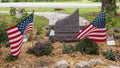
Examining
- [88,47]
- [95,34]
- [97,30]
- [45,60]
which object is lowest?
[45,60]

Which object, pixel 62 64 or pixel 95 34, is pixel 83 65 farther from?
pixel 95 34

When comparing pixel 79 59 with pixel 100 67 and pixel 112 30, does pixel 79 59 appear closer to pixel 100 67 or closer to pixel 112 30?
pixel 100 67

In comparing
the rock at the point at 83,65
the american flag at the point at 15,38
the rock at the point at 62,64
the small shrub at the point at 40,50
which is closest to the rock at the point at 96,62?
the rock at the point at 83,65

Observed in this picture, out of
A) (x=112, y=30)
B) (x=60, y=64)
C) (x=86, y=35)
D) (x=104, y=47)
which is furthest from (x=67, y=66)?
(x=112, y=30)

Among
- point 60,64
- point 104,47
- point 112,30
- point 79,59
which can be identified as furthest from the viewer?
point 112,30

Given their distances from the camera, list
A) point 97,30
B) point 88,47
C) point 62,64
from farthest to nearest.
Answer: point 88,47 → point 97,30 → point 62,64

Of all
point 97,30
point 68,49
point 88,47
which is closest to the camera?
point 97,30

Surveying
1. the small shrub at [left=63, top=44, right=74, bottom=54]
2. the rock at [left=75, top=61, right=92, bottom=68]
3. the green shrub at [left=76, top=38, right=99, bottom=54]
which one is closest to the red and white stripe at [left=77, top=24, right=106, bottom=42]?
the green shrub at [left=76, top=38, right=99, bottom=54]

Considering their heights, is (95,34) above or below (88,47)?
above

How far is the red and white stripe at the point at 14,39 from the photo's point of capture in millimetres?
11484

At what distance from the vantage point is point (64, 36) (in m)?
15.4

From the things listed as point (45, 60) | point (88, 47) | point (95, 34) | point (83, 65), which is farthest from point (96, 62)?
point (45, 60)

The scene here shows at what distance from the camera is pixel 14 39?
37.8ft

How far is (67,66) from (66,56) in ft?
4.93
